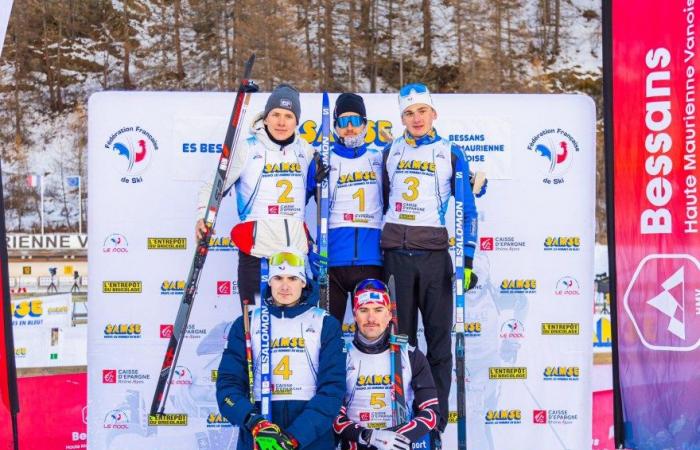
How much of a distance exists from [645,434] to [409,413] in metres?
1.67

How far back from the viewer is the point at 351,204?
4.76 meters

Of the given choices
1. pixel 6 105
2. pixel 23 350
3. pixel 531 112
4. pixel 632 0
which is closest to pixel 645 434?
pixel 531 112

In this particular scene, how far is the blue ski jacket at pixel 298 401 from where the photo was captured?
11.8ft

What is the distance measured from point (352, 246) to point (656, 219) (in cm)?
182

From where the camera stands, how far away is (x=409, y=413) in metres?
4.04

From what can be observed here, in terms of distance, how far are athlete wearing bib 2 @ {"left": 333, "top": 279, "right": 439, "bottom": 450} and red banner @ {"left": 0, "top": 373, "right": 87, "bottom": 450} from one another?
2616 mm

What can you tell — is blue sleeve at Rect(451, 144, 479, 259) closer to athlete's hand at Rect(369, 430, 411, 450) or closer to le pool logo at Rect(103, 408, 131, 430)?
athlete's hand at Rect(369, 430, 411, 450)

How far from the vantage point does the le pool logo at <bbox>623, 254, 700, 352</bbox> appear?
14.8 feet

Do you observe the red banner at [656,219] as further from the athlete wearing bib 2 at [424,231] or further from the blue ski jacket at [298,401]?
the blue ski jacket at [298,401]

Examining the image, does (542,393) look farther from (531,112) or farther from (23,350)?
(23,350)

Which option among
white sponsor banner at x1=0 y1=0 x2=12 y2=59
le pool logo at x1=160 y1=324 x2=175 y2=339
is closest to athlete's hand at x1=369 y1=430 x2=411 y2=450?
le pool logo at x1=160 y1=324 x2=175 y2=339

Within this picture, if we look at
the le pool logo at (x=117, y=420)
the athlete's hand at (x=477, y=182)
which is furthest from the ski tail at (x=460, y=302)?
the le pool logo at (x=117, y=420)

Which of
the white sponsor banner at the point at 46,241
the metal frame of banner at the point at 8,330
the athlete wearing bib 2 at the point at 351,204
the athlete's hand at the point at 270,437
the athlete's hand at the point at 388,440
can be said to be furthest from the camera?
the white sponsor banner at the point at 46,241

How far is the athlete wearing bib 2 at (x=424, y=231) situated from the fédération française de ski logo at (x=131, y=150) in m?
1.72
